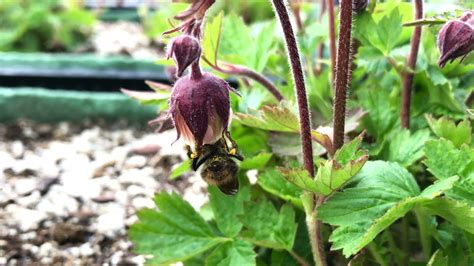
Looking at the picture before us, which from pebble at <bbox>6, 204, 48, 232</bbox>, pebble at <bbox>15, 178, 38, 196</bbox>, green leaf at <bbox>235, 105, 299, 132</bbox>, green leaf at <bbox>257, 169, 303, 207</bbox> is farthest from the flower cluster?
pebble at <bbox>15, 178, 38, 196</bbox>

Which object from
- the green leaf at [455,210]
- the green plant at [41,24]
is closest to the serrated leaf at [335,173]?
the green leaf at [455,210]

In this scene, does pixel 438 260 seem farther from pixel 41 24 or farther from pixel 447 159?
pixel 41 24

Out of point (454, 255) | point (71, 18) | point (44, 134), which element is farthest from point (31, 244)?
point (71, 18)

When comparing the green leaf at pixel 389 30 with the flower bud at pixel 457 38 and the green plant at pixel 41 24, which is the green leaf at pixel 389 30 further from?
the green plant at pixel 41 24

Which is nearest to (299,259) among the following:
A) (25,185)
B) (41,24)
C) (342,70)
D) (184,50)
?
(342,70)

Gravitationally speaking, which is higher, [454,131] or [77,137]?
[454,131]

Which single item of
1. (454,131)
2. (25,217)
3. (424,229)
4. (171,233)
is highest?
(454,131)

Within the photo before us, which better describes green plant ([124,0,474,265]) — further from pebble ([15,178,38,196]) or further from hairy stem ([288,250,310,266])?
pebble ([15,178,38,196])
